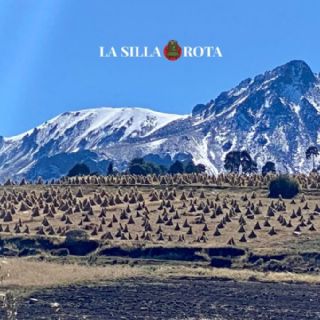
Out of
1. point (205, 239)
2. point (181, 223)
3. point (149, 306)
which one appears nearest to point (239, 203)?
point (181, 223)

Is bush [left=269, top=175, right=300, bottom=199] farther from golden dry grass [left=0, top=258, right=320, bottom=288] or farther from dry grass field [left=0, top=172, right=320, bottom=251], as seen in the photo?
golden dry grass [left=0, top=258, right=320, bottom=288]

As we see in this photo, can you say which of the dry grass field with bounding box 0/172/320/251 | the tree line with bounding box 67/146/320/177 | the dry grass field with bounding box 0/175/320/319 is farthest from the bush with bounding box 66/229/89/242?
the tree line with bounding box 67/146/320/177

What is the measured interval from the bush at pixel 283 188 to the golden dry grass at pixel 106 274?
97.9 ft

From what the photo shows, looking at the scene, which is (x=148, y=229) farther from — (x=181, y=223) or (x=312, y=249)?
(x=312, y=249)

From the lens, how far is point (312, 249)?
82.6m

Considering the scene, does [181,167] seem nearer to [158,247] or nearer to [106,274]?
[158,247]

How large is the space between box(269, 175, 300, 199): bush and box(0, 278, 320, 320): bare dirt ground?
33626 mm

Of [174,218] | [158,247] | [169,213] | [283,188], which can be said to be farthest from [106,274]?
[283,188]

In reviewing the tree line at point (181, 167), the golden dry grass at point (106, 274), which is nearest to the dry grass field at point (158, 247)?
the golden dry grass at point (106, 274)

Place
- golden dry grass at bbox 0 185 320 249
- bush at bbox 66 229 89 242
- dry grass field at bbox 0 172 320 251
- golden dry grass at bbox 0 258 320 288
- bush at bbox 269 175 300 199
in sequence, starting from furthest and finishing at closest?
bush at bbox 269 175 300 199 < dry grass field at bbox 0 172 320 251 < golden dry grass at bbox 0 185 320 249 < bush at bbox 66 229 89 242 < golden dry grass at bbox 0 258 320 288

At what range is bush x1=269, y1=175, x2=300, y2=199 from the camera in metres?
107

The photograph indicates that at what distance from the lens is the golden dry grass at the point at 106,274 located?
73.4 m

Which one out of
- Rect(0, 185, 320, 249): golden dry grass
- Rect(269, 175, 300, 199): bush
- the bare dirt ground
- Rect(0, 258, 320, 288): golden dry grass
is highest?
Rect(269, 175, 300, 199): bush

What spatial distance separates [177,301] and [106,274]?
36.5ft
